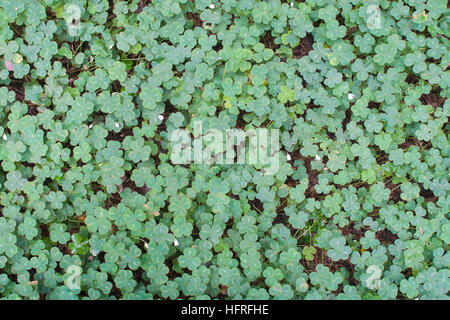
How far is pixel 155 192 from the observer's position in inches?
119

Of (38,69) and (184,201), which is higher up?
(38,69)

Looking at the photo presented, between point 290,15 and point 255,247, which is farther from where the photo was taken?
point 290,15

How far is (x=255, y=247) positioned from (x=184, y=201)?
0.59 meters

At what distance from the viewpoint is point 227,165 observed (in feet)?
10.2

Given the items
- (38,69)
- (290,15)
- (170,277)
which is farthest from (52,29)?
(170,277)

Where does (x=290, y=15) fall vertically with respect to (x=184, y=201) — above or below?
above

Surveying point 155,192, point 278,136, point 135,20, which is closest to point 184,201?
point 155,192

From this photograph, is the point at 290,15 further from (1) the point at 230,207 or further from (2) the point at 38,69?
(2) the point at 38,69

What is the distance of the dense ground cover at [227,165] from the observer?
2.94 metres

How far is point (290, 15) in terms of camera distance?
3.21m

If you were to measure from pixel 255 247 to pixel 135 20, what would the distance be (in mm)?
1896

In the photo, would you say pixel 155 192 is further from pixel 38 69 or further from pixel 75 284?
pixel 38 69

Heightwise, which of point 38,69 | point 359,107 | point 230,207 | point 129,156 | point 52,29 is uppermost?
point 52,29

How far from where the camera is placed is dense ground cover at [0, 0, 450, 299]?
2.94 meters
